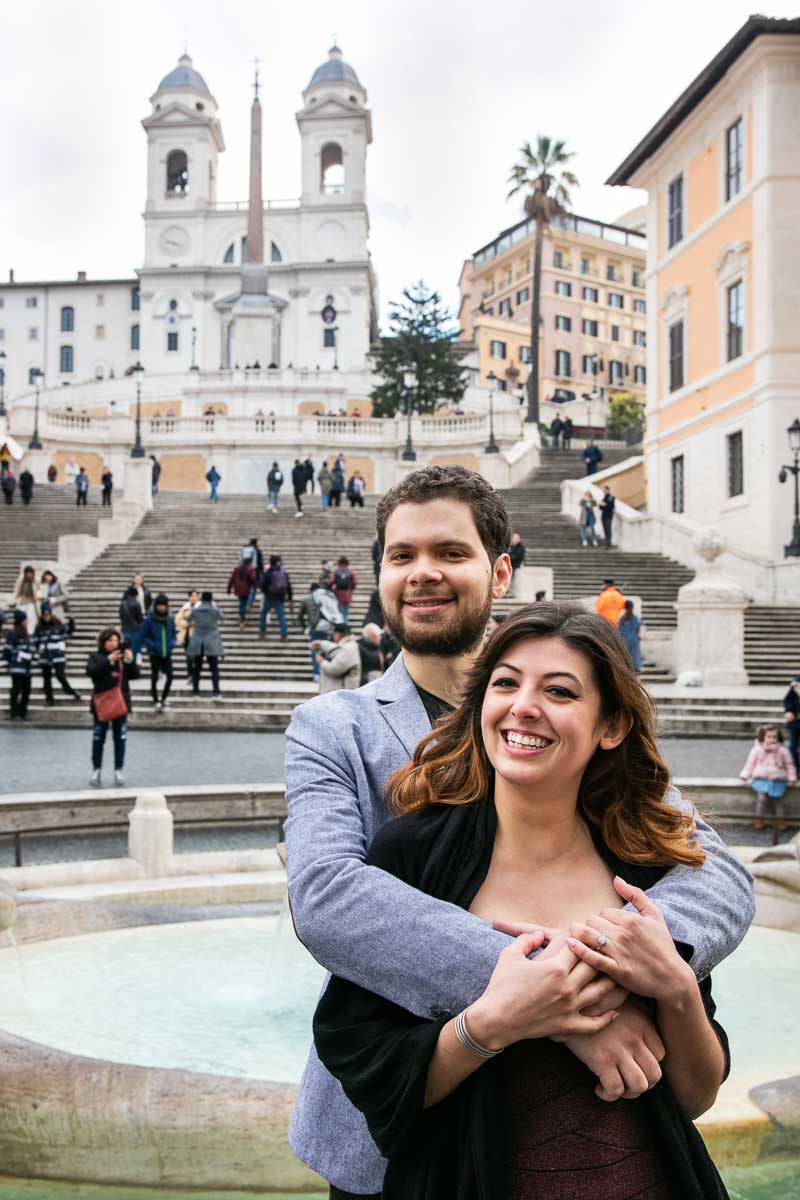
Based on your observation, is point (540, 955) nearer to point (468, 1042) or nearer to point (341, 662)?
point (468, 1042)

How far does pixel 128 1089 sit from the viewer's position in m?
3.18

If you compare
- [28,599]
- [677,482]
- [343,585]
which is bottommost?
[28,599]

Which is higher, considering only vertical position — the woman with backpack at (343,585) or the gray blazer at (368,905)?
the woman with backpack at (343,585)

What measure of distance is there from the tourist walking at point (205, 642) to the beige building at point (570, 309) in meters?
62.7

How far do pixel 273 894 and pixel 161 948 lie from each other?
44.8 inches

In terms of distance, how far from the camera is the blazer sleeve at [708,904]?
168 centimetres

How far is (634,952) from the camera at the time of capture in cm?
157

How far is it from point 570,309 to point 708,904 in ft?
279

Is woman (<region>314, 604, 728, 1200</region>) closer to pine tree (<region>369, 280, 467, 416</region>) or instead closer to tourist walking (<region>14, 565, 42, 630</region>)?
tourist walking (<region>14, 565, 42, 630</region>)

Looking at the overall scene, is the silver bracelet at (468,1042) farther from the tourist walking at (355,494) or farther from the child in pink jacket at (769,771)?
the tourist walking at (355,494)

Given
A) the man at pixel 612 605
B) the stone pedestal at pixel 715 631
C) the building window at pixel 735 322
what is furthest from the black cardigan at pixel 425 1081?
the building window at pixel 735 322

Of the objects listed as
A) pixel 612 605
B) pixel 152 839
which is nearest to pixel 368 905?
pixel 152 839

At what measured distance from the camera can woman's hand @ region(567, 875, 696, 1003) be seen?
156 centimetres

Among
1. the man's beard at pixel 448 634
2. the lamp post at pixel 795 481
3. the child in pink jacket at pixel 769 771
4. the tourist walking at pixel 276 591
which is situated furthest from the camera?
→ the lamp post at pixel 795 481
